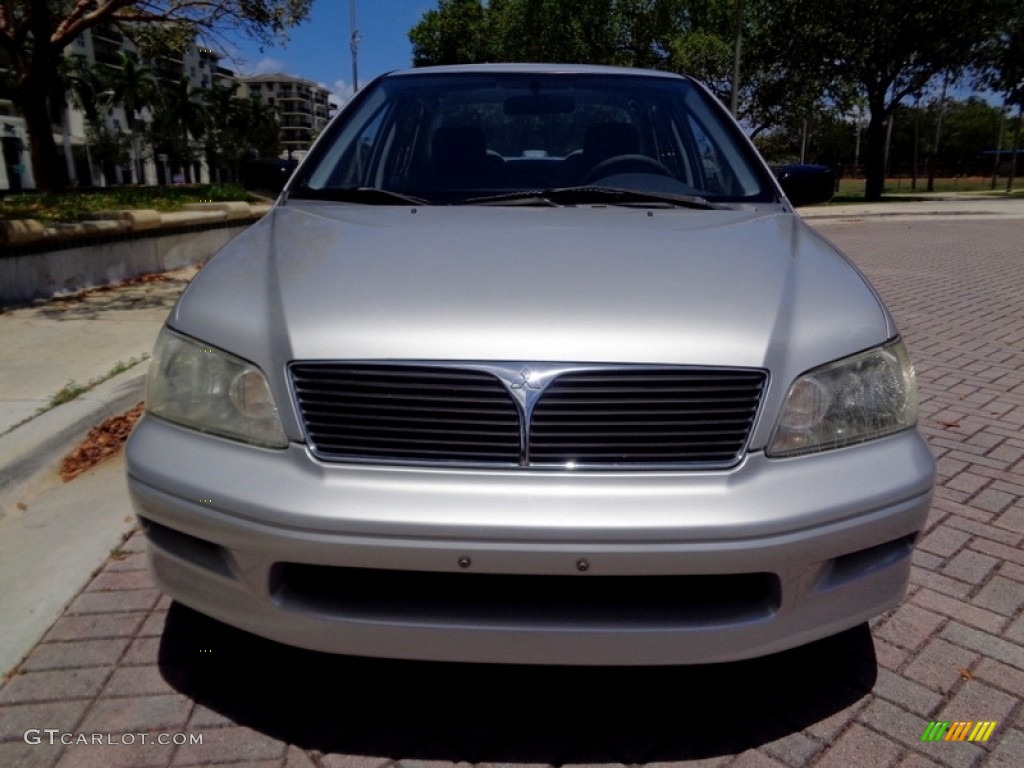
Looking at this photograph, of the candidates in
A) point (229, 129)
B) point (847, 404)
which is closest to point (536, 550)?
point (847, 404)

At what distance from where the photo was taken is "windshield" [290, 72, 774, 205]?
3111 millimetres

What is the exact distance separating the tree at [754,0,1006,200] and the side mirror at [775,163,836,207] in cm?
3071

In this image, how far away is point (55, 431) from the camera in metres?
3.89

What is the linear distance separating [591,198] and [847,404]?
1254 millimetres

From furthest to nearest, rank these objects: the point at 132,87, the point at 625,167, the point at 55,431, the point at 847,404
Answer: the point at 132,87 → the point at 55,431 → the point at 625,167 → the point at 847,404

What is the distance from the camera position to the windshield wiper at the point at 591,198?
2881 mm

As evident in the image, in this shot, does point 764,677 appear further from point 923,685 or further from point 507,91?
point 507,91

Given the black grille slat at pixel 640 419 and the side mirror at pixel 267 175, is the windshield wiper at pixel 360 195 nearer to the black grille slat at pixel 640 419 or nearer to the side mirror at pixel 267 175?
the side mirror at pixel 267 175

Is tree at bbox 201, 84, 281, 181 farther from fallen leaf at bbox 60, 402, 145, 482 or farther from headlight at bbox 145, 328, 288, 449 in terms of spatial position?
headlight at bbox 145, 328, 288, 449

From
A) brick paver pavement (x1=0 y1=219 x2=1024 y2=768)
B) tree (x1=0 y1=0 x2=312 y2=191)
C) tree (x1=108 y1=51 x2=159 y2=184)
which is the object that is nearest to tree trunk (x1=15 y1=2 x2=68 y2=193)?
tree (x1=0 y1=0 x2=312 y2=191)

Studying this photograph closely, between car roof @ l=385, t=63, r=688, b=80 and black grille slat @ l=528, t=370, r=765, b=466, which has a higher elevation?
car roof @ l=385, t=63, r=688, b=80

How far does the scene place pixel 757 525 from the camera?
1.78 metres

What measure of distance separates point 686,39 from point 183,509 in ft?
119

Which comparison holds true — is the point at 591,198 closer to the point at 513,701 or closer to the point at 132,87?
the point at 513,701
